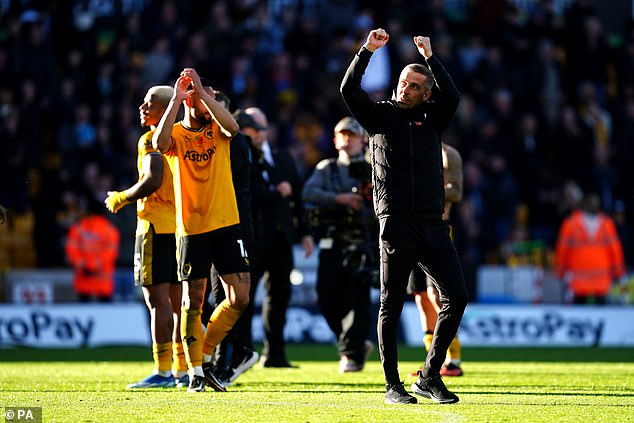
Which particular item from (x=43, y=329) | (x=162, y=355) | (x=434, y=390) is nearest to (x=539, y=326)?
(x=43, y=329)

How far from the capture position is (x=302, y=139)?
2273cm

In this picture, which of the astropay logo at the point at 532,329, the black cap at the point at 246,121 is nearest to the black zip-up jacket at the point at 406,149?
the black cap at the point at 246,121

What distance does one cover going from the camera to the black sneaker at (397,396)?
9.39 meters

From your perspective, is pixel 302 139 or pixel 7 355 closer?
pixel 7 355

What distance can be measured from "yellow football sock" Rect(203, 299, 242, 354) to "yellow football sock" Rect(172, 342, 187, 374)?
0.37 metres

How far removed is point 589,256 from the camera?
20.8 meters

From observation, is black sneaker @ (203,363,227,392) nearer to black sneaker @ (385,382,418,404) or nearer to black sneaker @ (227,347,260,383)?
black sneaker @ (227,347,260,383)

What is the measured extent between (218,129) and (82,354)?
6.84m

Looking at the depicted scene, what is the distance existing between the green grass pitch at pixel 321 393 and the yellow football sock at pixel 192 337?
27cm

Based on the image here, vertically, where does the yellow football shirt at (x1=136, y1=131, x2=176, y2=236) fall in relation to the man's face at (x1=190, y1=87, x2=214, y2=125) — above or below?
below

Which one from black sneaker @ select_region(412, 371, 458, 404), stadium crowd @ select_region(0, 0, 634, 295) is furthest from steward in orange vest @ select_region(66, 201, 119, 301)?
black sneaker @ select_region(412, 371, 458, 404)

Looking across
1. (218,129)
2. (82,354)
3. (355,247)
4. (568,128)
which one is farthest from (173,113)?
(568,128)

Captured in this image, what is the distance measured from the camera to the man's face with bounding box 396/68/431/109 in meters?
9.72

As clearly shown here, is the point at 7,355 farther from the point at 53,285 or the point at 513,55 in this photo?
the point at 513,55
